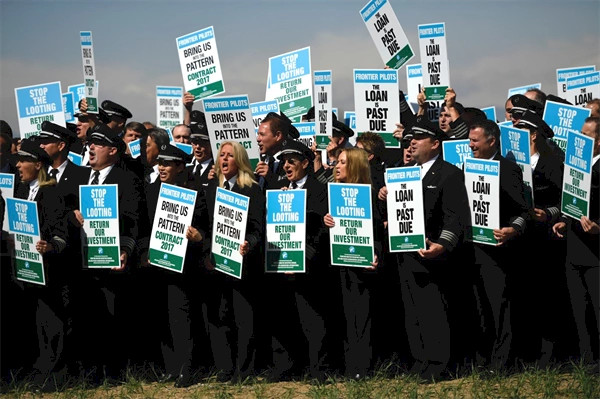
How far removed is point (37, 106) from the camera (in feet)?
42.7

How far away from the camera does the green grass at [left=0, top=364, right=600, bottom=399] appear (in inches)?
321

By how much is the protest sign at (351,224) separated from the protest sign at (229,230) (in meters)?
0.91

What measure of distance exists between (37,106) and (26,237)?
4358mm

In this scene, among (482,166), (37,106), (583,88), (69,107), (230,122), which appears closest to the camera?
(482,166)

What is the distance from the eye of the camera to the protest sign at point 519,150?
906 centimetres

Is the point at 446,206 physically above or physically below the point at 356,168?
below

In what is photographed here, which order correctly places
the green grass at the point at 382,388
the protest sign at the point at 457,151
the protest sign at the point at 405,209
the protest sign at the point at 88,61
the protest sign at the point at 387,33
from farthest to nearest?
the protest sign at the point at 88,61 < the protest sign at the point at 387,33 < the protest sign at the point at 457,151 < the protest sign at the point at 405,209 < the green grass at the point at 382,388

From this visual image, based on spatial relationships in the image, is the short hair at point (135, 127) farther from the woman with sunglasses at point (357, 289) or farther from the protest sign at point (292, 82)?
the woman with sunglasses at point (357, 289)

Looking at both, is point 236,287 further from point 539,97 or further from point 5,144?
point 539,97

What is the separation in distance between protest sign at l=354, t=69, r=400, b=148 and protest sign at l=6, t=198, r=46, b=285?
4238 mm

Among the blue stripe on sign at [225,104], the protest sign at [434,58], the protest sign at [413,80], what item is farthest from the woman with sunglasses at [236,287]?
the protest sign at [413,80]

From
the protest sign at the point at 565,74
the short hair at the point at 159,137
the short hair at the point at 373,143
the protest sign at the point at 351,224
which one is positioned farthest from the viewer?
the protest sign at the point at 565,74

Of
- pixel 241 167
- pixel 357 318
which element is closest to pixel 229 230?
pixel 241 167

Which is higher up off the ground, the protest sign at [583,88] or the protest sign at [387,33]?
the protest sign at [387,33]
